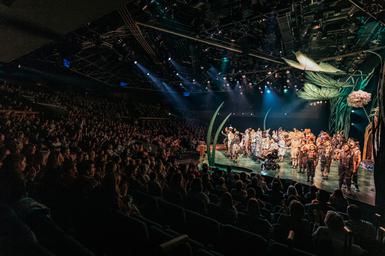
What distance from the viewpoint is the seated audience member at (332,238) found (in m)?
3.68

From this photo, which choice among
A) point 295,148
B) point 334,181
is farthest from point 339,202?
point 295,148

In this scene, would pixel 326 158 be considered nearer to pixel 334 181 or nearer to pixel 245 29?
pixel 334 181

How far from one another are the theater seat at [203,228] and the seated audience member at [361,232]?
214cm

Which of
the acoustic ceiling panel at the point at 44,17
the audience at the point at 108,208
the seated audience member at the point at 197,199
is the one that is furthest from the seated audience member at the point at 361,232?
the acoustic ceiling panel at the point at 44,17

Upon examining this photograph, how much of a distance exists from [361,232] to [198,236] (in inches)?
Result: 97.6

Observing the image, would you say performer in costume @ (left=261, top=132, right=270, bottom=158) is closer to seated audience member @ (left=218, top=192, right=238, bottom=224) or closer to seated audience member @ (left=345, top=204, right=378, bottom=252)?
seated audience member @ (left=345, top=204, right=378, bottom=252)

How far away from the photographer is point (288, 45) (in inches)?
461

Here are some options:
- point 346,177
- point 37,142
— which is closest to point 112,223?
point 37,142

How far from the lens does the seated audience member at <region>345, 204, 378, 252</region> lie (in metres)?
4.05

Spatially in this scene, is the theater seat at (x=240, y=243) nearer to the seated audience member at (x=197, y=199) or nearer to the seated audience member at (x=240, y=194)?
the seated audience member at (x=197, y=199)

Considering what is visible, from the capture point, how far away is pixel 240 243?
11.4 feet

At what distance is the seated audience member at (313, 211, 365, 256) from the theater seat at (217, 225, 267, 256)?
1.05 metres

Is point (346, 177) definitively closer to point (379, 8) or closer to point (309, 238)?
point (379, 8)

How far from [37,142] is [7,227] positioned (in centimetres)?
787
